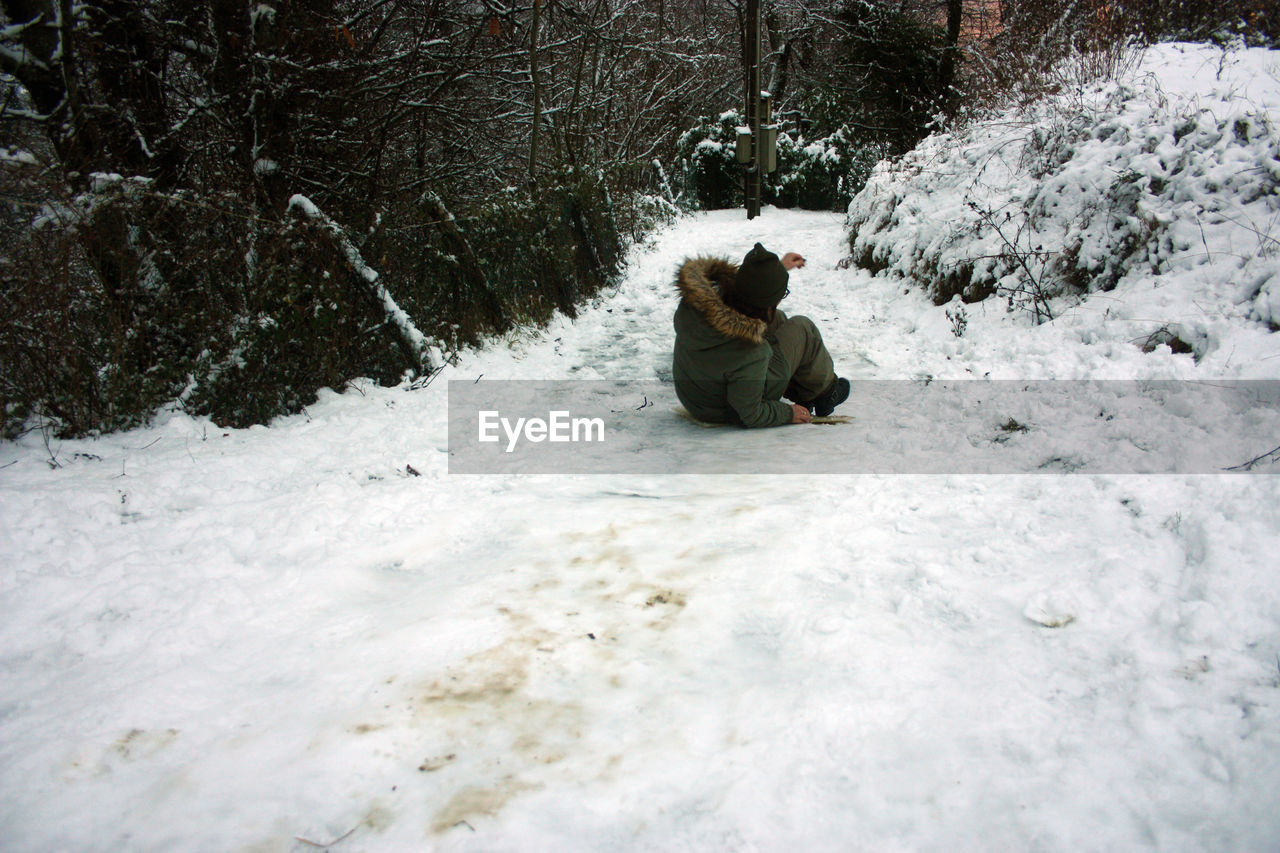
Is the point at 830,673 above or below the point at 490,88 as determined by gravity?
below

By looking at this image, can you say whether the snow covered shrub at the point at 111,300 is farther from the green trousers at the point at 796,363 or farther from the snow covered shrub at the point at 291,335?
the green trousers at the point at 796,363

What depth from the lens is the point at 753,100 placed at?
44.8 ft

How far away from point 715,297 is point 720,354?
0.36 meters

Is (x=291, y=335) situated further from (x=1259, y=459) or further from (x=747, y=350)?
(x=1259, y=459)

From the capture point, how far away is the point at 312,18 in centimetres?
552

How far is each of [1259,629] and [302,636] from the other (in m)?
2.93

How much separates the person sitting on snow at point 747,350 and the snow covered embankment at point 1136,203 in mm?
1918

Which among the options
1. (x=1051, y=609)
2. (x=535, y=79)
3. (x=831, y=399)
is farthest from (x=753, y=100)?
(x=1051, y=609)

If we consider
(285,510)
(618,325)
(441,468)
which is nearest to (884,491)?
(441,468)

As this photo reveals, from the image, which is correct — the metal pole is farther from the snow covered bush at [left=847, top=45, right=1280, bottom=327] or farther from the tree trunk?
the tree trunk

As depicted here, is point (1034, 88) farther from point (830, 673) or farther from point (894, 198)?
point (830, 673)
